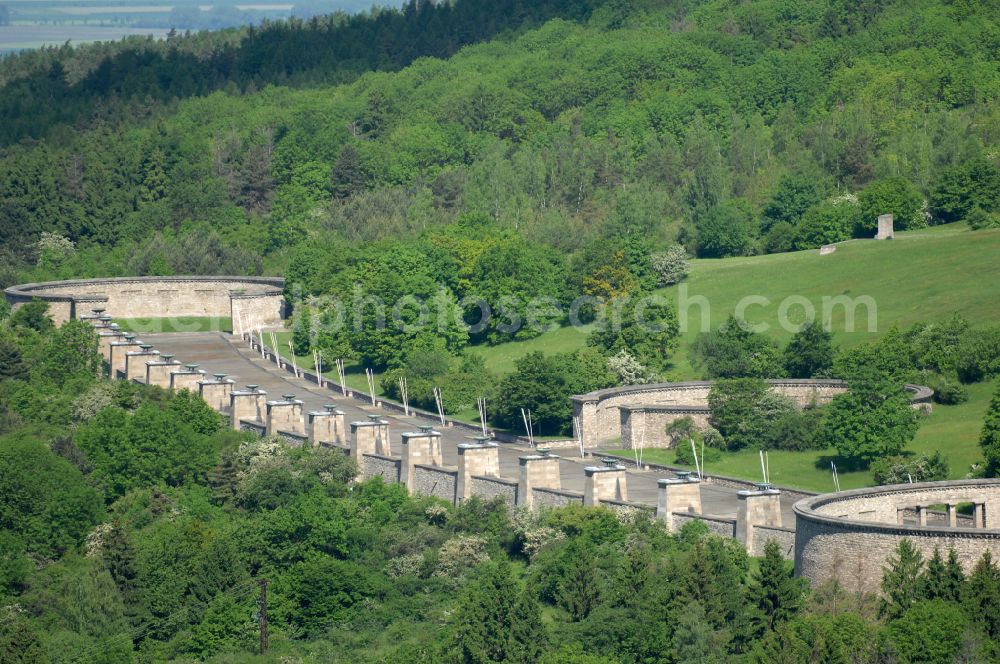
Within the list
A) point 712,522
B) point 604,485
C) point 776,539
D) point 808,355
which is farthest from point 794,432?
point 776,539

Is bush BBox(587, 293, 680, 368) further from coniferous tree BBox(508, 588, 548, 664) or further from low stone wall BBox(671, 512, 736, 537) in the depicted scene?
coniferous tree BBox(508, 588, 548, 664)

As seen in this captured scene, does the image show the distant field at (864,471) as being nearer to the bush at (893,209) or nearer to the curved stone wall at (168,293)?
the bush at (893,209)

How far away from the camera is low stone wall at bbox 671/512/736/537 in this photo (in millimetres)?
66312

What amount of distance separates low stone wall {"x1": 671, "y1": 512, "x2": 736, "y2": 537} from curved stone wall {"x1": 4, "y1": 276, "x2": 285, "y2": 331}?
186 ft

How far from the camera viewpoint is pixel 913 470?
237 feet

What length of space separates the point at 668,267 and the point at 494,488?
40091 millimetres

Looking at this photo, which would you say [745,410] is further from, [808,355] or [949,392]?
[808,355]

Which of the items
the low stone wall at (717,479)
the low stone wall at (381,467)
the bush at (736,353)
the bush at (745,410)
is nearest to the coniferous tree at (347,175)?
the bush at (736,353)

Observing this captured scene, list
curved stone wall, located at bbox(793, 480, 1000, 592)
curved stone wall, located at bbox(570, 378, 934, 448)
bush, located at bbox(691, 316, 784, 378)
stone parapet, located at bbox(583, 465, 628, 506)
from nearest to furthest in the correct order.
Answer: curved stone wall, located at bbox(793, 480, 1000, 592), stone parapet, located at bbox(583, 465, 628, 506), curved stone wall, located at bbox(570, 378, 934, 448), bush, located at bbox(691, 316, 784, 378)

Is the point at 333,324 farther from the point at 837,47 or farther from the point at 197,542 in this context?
the point at 837,47

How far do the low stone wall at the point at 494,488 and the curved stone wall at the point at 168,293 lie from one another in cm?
4617

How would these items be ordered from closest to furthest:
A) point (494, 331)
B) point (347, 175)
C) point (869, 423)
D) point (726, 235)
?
point (869, 423) < point (494, 331) < point (726, 235) < point (347, 175)

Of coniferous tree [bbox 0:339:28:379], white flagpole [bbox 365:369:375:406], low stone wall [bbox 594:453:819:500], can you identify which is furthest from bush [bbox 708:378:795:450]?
coniferous tree [bbox 0:339:28:379]

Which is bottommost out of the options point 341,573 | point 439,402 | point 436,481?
point 341,573
